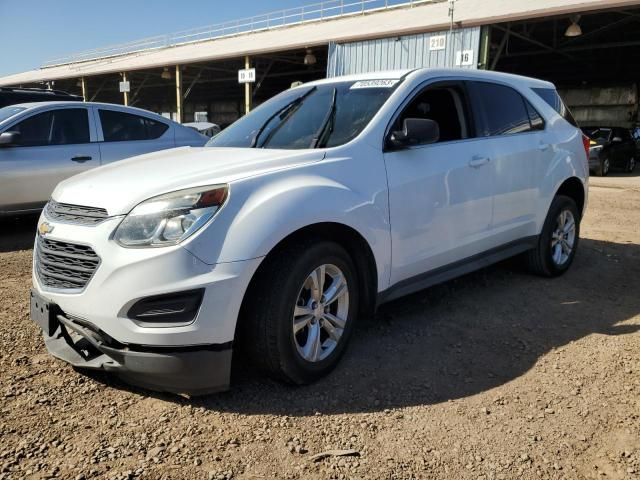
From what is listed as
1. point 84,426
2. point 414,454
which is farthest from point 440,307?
point 84,426

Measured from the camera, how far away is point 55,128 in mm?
6695

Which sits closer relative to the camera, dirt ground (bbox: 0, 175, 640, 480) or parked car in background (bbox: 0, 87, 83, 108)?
dirt ground (bbox: 0, 175, 640, 480)

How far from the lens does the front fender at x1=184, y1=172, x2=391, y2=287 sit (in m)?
2.52

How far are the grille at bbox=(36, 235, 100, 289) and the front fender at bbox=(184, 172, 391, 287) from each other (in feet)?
1.85

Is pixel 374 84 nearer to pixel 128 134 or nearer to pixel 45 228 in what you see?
pixel 45 228

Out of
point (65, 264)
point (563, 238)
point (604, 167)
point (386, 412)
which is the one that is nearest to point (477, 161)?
point (563, 238)

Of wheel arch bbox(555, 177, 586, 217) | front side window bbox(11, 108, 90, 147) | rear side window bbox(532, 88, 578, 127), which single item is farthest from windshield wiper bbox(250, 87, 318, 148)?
front side window bbox(11, 108, 90, 147)

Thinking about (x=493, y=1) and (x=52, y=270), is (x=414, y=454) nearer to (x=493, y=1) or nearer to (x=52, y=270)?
(x=52, y=270)

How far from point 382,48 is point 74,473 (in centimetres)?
1688

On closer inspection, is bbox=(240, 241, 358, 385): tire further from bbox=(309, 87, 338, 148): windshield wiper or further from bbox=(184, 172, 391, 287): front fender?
bbox=(309, 87, 338, 148): windshield wiper

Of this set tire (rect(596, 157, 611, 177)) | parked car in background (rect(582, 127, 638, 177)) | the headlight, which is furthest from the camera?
tire (rect(596, 157, 611, 177))

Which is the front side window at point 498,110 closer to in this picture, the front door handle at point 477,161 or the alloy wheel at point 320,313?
the front door handle at point 477,161

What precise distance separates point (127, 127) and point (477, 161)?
5126mm

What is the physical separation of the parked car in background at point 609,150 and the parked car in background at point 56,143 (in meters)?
13.5
